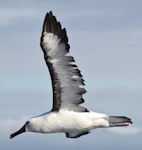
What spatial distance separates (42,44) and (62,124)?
3059mm

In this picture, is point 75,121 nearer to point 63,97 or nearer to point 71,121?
point 71,121

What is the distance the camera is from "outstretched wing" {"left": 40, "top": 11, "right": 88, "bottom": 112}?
34.3 meters

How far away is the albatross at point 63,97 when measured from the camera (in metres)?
34.4

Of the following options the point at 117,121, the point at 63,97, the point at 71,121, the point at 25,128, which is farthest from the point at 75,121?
the point at 25,128

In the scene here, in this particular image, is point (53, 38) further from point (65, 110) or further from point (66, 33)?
point (65, 110)

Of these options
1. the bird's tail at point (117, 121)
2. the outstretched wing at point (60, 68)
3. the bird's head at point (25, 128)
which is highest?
the outstretched wing at point (60, 68)

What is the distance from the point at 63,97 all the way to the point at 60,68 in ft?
4.55

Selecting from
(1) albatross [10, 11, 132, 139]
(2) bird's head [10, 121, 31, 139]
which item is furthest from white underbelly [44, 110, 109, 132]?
(2) bird's head [10, 121, 31, 139]

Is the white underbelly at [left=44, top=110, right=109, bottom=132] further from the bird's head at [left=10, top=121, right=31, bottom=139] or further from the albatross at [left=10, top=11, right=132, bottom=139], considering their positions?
the bird's head at [left=10, top=121, right=31, bottom=139]

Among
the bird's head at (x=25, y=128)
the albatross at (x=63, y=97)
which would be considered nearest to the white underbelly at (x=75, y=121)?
the albatross at (x=63, y=97)

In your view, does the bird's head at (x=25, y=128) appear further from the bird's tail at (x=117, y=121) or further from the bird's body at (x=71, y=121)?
the bird's tail at (x=117, y=121)

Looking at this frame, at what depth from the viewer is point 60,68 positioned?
34.8 m

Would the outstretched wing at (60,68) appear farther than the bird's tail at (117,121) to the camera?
No

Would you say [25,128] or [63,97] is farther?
[25,128]
